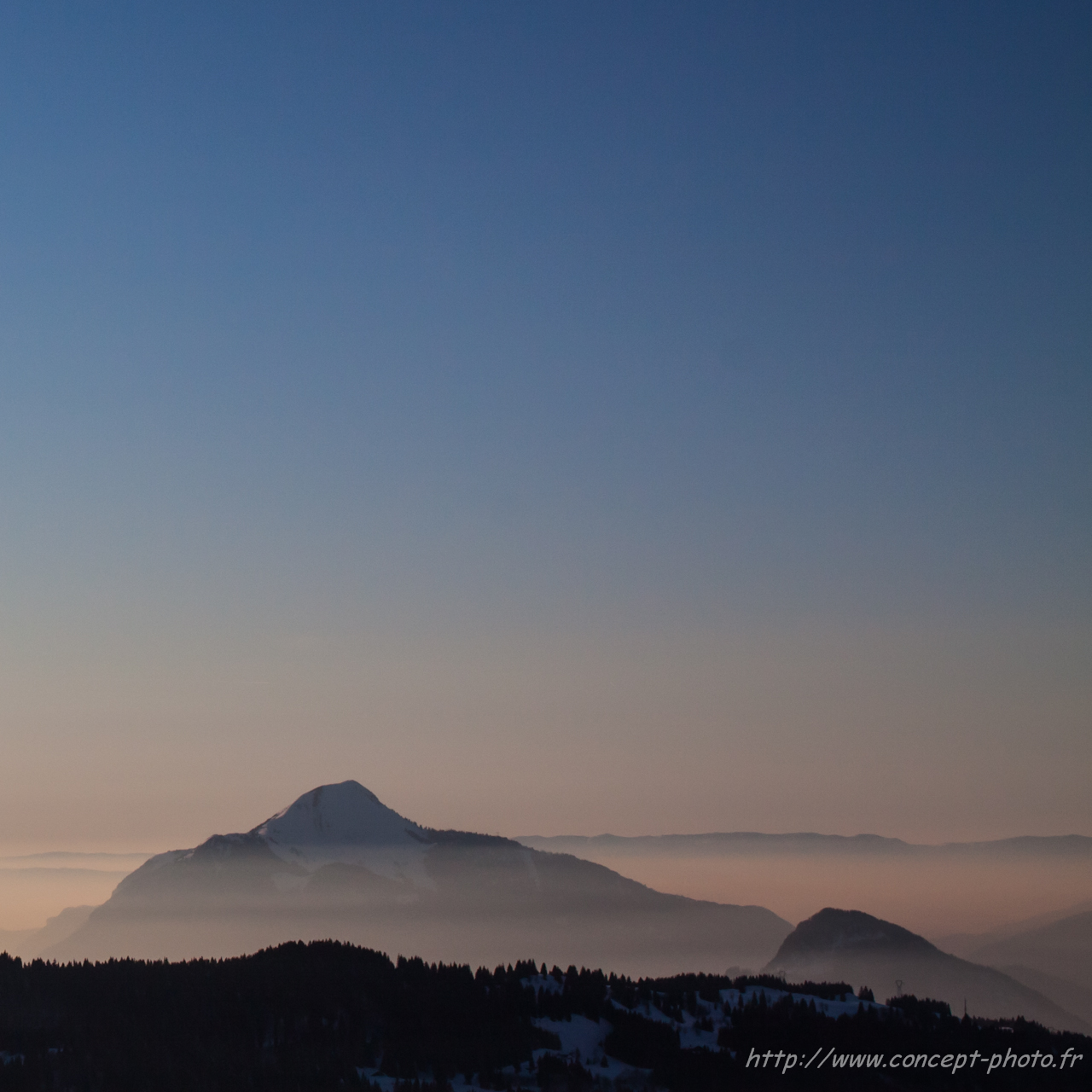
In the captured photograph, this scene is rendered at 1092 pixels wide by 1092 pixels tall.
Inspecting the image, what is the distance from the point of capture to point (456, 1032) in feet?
295

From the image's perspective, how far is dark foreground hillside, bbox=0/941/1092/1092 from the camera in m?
81.2

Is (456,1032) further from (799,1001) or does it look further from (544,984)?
(799,1001)

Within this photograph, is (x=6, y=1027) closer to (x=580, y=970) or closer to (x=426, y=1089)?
(x=426, y=1089)

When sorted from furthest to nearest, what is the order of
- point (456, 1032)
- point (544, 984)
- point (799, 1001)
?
point (544, 984)
point (799, 1001)
point (456, 1032)

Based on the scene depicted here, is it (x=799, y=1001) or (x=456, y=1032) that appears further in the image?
(x=799, y=1001)

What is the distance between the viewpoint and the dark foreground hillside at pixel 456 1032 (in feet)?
267

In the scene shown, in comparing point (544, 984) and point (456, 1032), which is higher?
point (544, 984)

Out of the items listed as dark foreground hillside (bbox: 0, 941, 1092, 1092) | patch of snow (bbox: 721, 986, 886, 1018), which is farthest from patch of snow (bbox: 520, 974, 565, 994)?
patch of snow (bbox: 721, 986, 886, 1018)

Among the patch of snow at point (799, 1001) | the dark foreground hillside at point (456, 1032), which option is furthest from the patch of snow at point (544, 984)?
the patch of snow at point (799, 1001)

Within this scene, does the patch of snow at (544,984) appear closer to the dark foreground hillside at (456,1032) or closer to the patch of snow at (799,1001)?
the dark foreground hillside at (456,1032)

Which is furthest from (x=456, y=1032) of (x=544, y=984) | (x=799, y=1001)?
(x=799, y=1001)

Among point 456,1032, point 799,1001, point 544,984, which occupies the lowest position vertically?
point 456,1032

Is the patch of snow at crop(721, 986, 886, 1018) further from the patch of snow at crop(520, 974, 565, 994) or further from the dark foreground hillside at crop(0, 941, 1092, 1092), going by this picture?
the patch of snow at crop(520, 974, 565, 994)

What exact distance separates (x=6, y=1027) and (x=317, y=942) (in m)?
27.1
